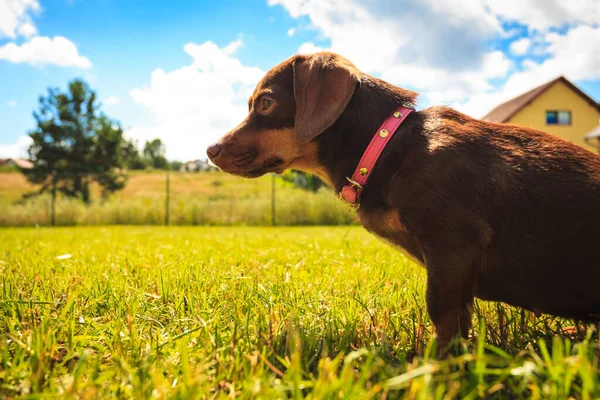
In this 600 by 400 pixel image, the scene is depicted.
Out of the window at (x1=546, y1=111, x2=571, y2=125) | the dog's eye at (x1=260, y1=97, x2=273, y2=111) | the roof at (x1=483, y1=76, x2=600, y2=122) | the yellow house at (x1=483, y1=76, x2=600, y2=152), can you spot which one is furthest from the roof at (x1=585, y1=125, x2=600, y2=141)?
the dog's eye at (x1=260, y1=97, x2=273, y2=111)

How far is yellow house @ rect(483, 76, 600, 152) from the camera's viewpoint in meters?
31.3

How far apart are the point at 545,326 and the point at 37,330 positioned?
7.79 feet

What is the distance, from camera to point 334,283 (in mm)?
3004

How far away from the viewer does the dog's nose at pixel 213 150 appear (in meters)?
2.67

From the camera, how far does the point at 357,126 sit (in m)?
2.29

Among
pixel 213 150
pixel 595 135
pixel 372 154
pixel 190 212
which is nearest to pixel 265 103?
pixel 213 150

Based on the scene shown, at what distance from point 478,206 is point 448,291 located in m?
0.42

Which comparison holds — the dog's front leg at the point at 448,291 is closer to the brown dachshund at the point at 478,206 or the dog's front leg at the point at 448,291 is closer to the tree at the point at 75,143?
the brown dachshund at the point at 478,206

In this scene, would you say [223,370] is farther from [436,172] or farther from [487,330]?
[487,330]

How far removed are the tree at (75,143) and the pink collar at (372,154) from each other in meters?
35.9

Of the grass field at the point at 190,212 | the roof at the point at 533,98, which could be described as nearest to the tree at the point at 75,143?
the grass field at the point at 190,212

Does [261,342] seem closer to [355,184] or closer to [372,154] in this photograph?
[355,184]

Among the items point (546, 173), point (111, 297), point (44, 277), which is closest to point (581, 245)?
point (546, 173)

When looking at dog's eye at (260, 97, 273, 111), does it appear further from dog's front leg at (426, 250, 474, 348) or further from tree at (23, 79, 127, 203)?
tree at (23, 79, 127, 203)
